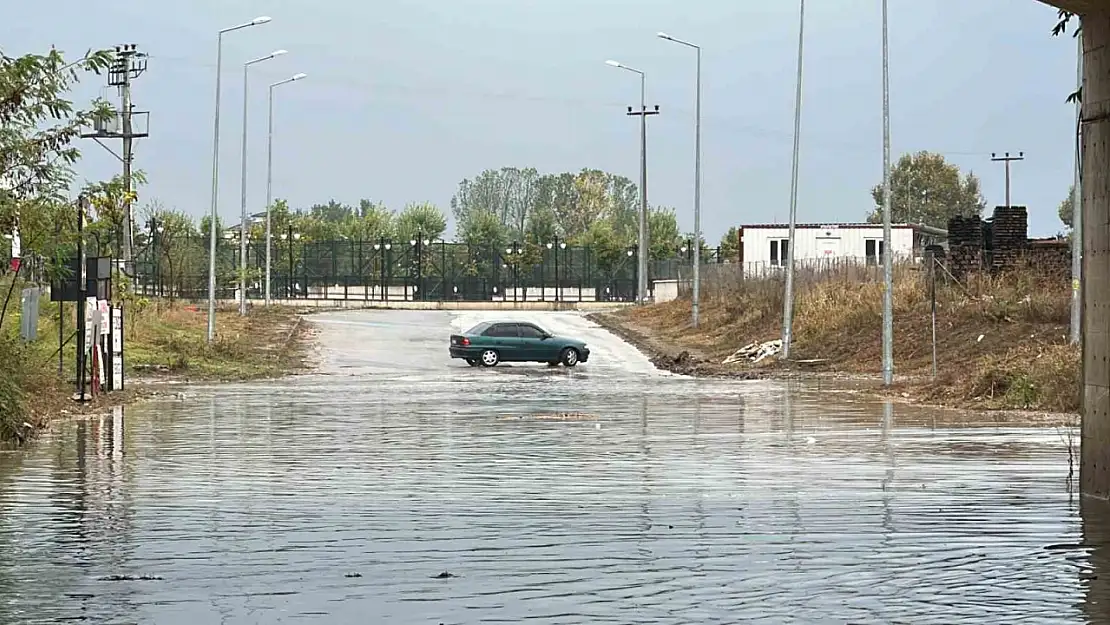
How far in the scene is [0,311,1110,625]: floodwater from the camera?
989 cm

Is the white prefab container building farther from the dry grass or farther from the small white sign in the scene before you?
the small white sign

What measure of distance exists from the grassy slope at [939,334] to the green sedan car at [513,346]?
4398 mm

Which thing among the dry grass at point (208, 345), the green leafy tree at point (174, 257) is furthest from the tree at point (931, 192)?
the dry grass at point (208, 345)

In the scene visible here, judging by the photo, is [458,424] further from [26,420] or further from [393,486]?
[393,486]

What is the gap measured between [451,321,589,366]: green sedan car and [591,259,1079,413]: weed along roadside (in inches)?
106

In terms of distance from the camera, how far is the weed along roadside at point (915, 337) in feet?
99.6

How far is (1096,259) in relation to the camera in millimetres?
15016

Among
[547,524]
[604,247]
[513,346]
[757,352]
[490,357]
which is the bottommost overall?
[547,524]

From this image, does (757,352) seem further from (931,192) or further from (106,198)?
(931,192)

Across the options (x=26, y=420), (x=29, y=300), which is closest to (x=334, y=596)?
(x=26, y=420)

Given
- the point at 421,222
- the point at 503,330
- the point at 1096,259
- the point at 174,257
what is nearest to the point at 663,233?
the point at 421,222

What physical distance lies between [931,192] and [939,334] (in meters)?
107

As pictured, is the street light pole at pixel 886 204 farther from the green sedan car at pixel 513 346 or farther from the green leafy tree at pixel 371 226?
the green leafy tree at pixel 371 226

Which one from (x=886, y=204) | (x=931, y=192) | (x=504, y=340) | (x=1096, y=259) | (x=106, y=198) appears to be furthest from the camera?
(x=931, y=192)
